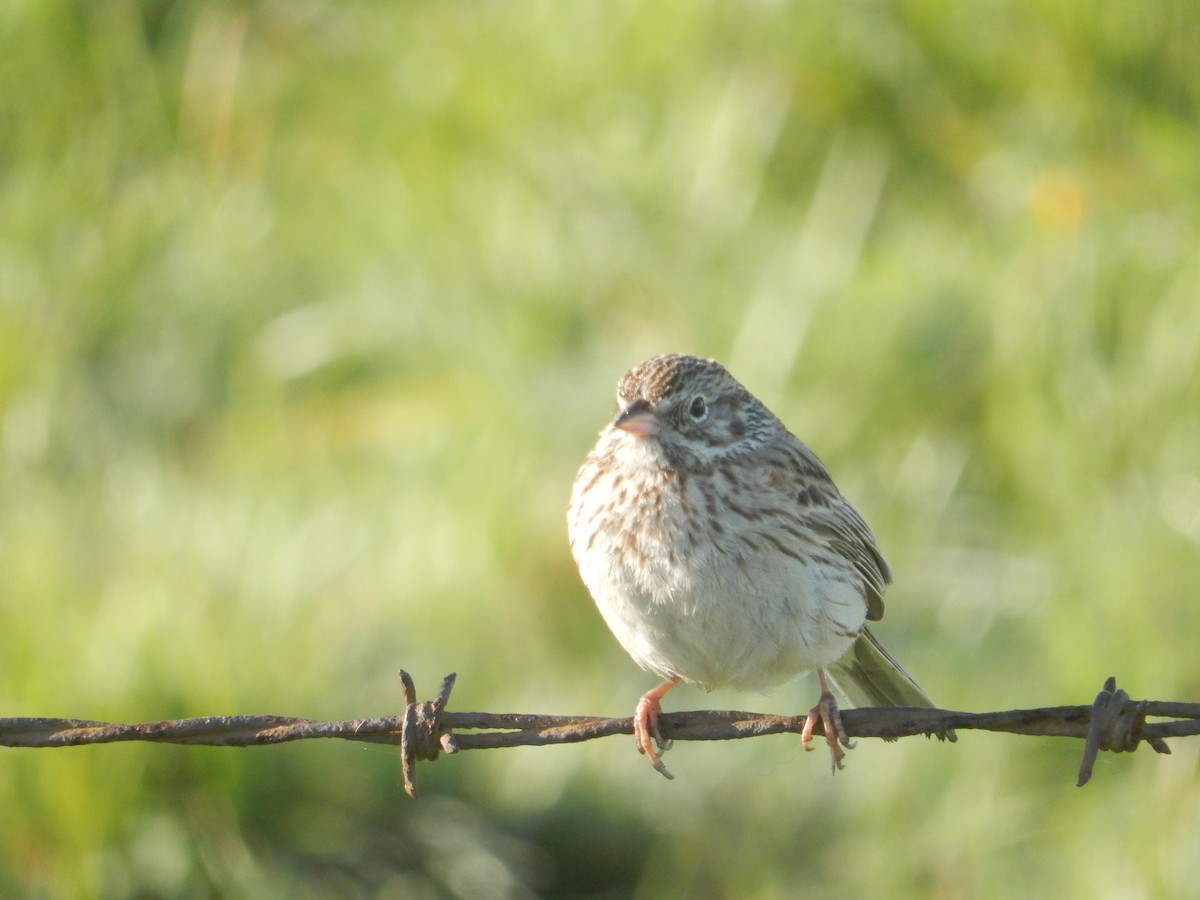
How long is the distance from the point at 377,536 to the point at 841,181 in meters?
3.42

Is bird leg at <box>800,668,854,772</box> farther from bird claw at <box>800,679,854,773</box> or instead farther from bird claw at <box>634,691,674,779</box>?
bird claw at <box>634,691,674,779</box>

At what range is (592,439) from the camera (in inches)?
392

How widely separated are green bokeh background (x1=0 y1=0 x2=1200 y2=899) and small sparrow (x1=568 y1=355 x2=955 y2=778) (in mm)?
3328

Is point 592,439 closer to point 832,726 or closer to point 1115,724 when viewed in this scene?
point 832,726

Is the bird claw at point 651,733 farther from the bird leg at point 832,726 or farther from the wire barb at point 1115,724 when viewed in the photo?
the wire barb at point 1115,724

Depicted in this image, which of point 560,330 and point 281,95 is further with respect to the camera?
point 281,95

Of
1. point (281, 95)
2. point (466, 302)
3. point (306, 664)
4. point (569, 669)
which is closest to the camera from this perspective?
point (306, 664)

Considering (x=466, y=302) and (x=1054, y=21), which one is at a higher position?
(x=1054, y=21)

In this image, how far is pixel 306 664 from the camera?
8.85 m

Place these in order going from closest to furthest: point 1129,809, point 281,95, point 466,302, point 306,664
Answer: point 1129,809
point 306,664
point 466,302
point 281,95

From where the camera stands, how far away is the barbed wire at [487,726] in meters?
3.72

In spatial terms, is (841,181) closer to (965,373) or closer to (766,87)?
(766,87)

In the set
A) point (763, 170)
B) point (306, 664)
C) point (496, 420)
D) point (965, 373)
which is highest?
point (763, 170)

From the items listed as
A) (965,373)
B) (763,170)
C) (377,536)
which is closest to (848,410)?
(965,373)
